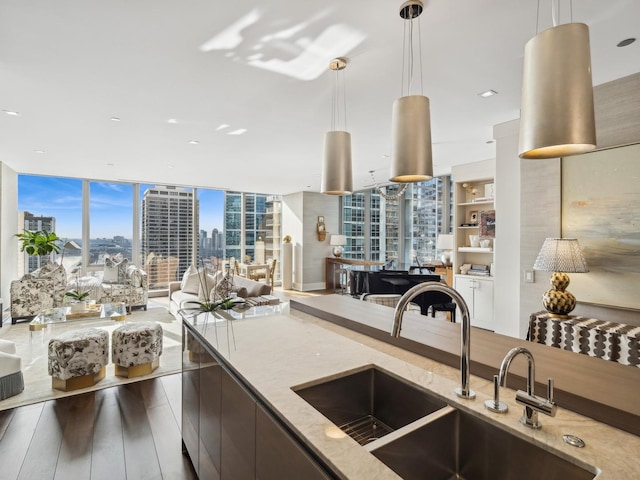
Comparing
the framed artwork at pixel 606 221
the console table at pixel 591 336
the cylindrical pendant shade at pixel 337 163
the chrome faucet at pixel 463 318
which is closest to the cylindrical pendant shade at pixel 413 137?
the cylindrical pendant shade at pixel 337 163

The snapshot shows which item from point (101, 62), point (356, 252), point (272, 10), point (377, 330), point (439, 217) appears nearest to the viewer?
point (377, 330)

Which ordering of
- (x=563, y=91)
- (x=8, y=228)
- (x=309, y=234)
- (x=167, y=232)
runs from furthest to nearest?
(x=309, y=234)
(x=167, y=232)
(x=8, y=228)
(x=563, y=91)

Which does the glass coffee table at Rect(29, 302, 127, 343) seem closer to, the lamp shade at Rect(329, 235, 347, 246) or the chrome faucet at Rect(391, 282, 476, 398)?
the chrome faucet at Rect(391, 282, 476, 398)

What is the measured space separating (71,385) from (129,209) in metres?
5.59

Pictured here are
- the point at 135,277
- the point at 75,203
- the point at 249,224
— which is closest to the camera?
the point at 135,277

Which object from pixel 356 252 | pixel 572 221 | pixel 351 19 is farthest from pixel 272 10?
pixel 356 252

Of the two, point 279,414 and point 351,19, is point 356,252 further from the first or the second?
point 279,414

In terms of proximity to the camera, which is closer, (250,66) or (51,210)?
(250,66)

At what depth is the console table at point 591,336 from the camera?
235cm

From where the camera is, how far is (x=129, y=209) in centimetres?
779

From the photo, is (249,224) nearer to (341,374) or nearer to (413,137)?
(413,137)

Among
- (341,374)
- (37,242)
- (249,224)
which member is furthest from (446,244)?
(37,242)

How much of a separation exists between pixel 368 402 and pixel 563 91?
132 centimetres

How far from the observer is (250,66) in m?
2.62
